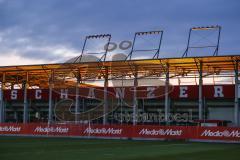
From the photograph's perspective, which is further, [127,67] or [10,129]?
[127,67]

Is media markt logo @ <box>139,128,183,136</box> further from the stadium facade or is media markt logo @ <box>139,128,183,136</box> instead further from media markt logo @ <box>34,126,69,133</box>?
media markt logo @ <box>34,126,69,133</box>

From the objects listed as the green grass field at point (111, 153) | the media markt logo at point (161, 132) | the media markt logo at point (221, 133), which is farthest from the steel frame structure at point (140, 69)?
the green grass field at point (111, 153)

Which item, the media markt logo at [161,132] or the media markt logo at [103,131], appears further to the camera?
the media markt logo at [103,131]

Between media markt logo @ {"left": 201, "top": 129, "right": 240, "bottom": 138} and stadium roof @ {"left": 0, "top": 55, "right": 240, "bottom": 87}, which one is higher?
stadium roof @ {"left": 0, "top": 55, "right": 240, "bottom": 87}

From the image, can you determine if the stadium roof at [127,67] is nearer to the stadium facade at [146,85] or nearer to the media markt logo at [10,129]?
the stadium facade at [146,85]

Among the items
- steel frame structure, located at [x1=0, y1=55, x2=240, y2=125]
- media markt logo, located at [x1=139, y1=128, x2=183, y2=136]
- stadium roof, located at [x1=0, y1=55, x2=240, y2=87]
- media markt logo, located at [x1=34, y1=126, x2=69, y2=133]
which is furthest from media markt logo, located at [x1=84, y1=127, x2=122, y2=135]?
stadium roof, located at [x1=0, y1=55, x2=240, y2=87]

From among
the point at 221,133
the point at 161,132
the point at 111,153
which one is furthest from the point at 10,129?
the point at 111,153

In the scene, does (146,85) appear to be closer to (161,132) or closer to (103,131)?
(103,131)

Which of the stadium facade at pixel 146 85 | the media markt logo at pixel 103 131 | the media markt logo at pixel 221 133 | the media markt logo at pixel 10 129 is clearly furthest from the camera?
the stadium facade at pixel 146 85

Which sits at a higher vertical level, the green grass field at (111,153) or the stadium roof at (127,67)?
the stadium roof at (127,67)

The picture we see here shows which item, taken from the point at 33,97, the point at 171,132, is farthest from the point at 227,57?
the point at 33,97

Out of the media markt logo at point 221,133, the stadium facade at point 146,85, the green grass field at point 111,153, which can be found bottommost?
the green grass field at point 111,153

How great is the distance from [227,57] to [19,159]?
37621mm

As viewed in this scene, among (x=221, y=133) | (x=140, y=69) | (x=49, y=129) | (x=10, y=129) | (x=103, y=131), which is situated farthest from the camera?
(x=140, y=69)
